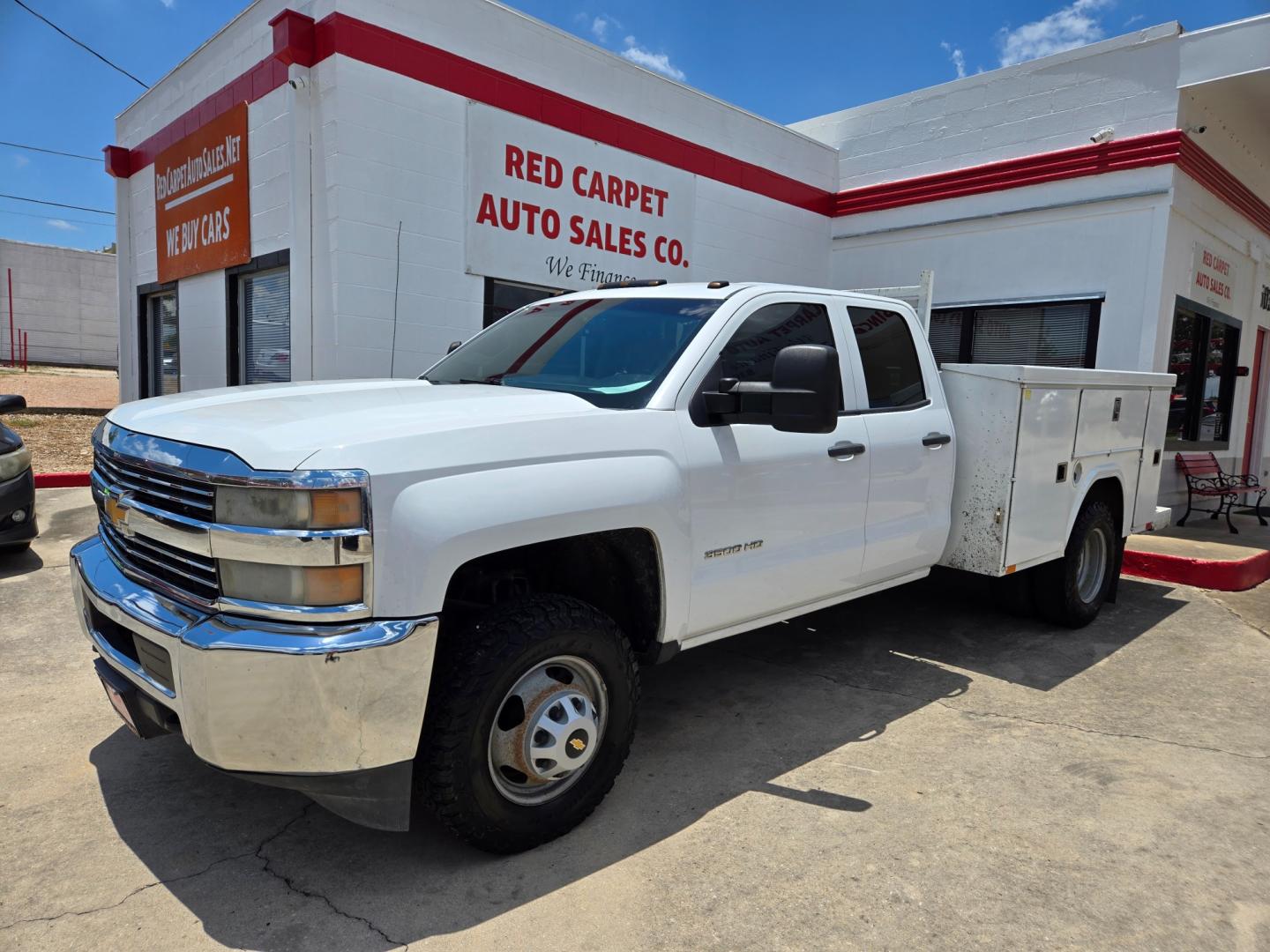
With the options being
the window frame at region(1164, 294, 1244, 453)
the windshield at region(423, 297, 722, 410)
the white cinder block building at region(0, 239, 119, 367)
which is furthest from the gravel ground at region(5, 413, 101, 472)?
the white cinder block building at region(0, 239, 119, 367)

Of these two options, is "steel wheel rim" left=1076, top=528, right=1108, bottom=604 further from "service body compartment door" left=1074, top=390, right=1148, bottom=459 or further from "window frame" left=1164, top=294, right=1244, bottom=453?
"window frame" left=1164, top=294, right=1244, bottom=453

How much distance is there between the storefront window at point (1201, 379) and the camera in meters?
10.5

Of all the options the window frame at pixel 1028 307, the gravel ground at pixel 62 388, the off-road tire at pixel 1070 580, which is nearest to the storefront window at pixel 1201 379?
the window frame at pixel 1028 307

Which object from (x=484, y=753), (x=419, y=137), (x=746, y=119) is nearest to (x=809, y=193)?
(x=746, y=119)

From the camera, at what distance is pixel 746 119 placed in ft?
37.0

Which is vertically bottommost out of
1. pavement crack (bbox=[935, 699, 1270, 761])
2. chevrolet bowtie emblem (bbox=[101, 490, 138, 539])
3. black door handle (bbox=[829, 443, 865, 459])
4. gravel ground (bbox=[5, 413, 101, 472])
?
pavement crack (bbox=[935, 699, 1270, 761])

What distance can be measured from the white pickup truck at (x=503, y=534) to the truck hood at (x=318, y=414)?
0.01 m

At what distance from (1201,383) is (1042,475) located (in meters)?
7.85

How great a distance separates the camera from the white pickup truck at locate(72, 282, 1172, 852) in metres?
2.40

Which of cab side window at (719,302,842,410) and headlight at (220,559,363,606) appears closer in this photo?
headlight at (220,559,363,606)

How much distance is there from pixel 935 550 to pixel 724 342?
6.35 feet

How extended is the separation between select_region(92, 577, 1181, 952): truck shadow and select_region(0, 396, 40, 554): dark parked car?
10.9 feet

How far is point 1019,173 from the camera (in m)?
10.5

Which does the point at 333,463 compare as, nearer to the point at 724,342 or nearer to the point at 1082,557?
the point at 724,342
